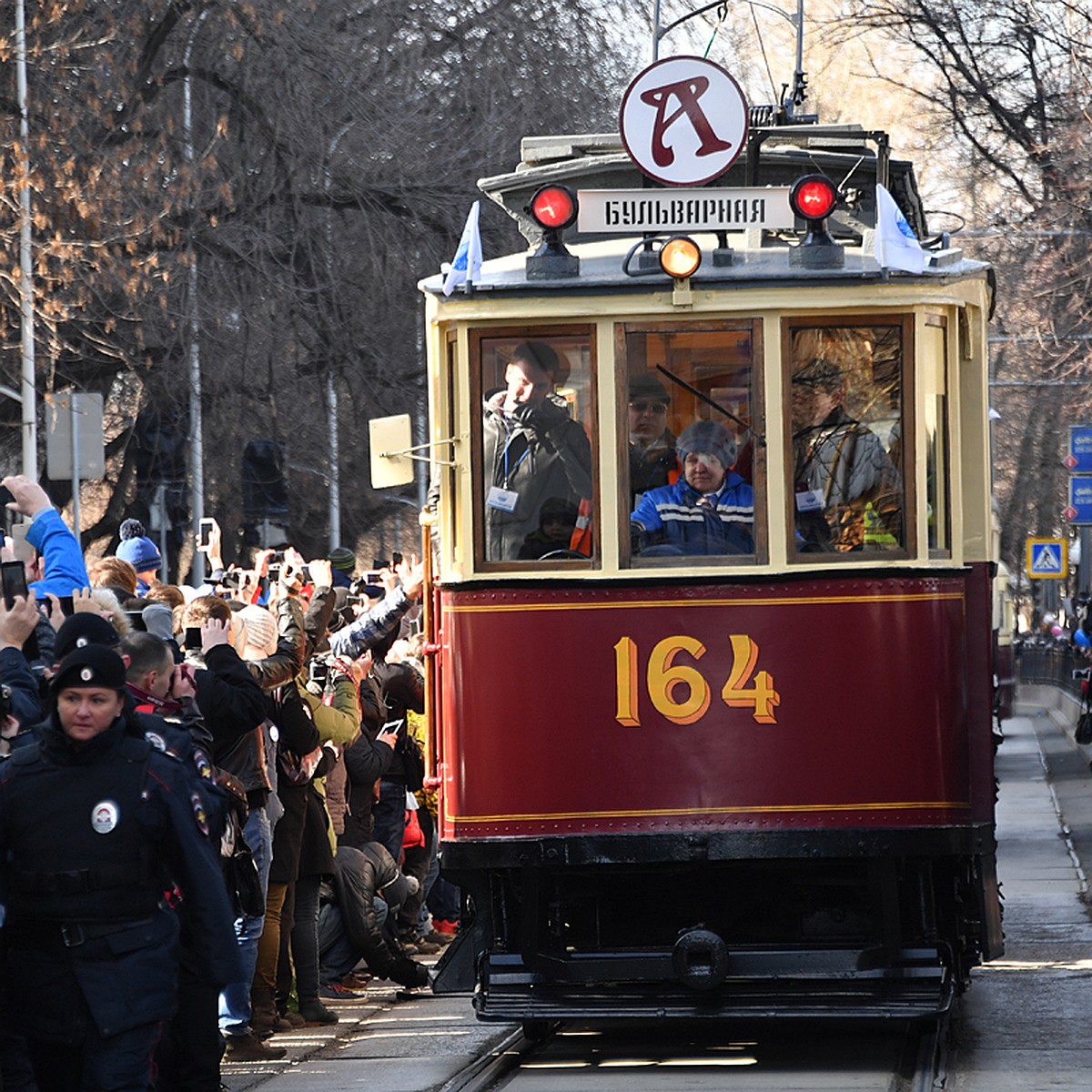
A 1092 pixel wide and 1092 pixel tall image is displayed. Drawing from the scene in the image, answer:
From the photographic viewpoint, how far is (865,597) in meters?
8.70

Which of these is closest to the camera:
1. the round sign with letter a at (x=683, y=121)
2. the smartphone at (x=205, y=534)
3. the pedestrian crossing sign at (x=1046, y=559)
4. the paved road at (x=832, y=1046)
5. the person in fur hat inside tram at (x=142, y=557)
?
the paved road at (x=832, y=1046)

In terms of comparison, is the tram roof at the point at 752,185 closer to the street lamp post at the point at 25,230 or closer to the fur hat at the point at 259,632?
the fur hat at the point at 259,632

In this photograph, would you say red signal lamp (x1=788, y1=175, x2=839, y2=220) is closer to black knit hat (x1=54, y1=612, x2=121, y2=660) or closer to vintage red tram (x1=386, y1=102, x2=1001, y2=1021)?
vintage red tram (x1=386, y1=102, x2=1001, y2=1021)

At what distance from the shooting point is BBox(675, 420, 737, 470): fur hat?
8805 millimetres

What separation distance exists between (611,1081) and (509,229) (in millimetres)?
13760

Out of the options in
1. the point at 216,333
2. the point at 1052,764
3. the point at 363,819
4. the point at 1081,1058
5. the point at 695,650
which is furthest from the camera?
the point at 1052,764

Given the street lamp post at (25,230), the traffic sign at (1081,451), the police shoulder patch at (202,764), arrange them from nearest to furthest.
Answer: the police shoulder patch at (202,764) < the street lamp post at (25,230) < the traffic sign at (1081,451)

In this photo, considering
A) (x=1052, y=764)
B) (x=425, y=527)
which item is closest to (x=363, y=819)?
(x=425, y=527)

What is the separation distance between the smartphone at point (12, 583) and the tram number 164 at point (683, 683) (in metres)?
2.46

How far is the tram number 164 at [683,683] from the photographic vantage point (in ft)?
28.5

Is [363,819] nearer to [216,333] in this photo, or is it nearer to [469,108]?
[216,333]

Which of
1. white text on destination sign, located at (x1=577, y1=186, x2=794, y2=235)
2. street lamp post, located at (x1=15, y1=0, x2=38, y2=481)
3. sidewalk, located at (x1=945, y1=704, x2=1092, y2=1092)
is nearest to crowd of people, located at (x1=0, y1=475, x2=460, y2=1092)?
white text on destination sign, located at (x1=577, y1=186, x2=794, y2=235)

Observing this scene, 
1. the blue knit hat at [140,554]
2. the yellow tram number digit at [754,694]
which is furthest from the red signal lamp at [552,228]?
the blue knit hat at [140,554]

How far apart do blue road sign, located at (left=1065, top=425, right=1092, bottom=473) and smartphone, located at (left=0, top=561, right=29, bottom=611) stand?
2267 cm
